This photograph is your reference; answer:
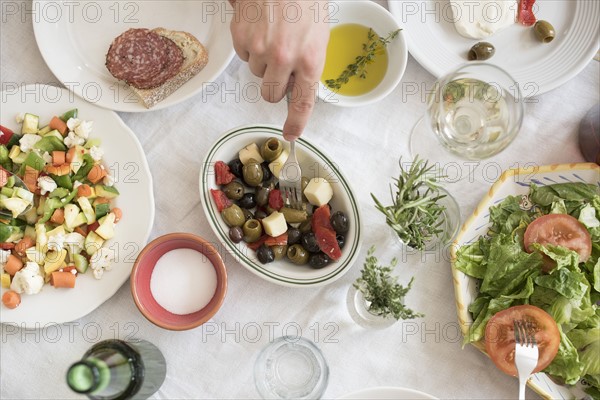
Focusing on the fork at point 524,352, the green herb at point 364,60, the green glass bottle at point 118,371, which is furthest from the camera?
the green herb at point 364,60

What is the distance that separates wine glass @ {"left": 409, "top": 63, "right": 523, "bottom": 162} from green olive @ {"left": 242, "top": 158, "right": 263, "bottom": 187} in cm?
39

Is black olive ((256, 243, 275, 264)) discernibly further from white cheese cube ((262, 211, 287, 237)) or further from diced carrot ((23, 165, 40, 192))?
diced carrot ((23, 165, 40, 192))

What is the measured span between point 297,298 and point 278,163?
12.4 inches

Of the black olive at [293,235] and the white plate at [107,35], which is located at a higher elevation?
the white plate at [107,35]

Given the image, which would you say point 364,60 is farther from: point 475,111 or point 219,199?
point 219,199

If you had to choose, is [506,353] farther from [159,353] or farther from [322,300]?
[159,353]

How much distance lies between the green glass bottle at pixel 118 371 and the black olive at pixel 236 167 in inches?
16.6

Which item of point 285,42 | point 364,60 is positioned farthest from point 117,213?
point 364,60

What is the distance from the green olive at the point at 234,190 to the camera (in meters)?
1.34

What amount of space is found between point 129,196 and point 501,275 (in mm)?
837

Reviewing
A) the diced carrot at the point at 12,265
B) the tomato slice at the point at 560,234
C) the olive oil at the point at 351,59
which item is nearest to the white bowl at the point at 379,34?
the olive oil at the point at 351,59

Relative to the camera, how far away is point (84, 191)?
4.39 ft

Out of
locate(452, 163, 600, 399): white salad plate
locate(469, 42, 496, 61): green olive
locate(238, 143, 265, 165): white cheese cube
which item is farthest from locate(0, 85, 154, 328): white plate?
locate(469, 42, 496, 61): green olive

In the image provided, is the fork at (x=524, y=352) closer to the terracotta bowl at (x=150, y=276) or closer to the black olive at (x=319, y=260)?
the black olive at (x=319, y=260)
